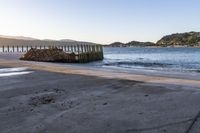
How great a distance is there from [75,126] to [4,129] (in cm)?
126

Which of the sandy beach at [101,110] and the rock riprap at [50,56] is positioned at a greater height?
the rock riprap at [50,56]

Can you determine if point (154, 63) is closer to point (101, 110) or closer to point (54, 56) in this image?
point (54, 56)

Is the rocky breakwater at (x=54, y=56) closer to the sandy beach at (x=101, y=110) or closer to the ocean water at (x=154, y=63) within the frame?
the ocean water at (x=154, y=63)

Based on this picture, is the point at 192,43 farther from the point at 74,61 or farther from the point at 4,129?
the point at 4,129

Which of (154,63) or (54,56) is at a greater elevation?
(54,56)

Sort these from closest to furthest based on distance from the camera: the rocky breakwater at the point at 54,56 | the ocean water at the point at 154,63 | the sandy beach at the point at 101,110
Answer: the sandy beach at the point at 101,110 < the ocean water at the point at 154,63 < the rocky breakwater at the point at 54,56

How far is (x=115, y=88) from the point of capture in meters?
9.38

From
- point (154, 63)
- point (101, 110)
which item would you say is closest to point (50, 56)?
point (154, 63)

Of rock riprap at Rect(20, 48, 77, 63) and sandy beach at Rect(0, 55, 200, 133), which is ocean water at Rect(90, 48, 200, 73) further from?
sandy beach at Rect(0, 55, 200, 133)

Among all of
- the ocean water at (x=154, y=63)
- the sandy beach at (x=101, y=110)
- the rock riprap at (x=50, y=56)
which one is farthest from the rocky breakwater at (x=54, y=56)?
the sandy beach at (x=101, y=110)

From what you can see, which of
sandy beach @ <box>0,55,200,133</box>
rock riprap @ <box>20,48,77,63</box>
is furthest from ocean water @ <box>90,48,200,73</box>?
sandy beach @ <box>0,55,200,133</box>

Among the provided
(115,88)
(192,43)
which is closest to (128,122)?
(115,88)

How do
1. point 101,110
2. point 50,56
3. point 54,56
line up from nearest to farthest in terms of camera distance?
point 101,110 < point 54,56 < point 50,56

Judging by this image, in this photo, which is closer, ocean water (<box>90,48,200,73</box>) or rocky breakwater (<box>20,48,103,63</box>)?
ocean water (<box>90,48,200,73</box>)
